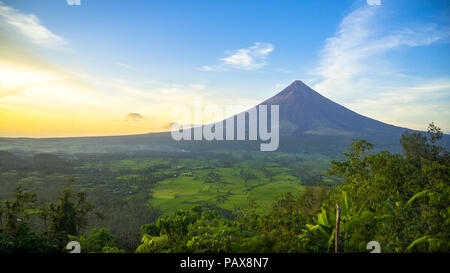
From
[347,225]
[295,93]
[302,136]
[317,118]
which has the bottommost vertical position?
[347,225]

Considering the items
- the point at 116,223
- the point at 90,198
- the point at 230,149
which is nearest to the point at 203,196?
the point at 116,223

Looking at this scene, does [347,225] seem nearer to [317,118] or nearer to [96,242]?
[96,242]

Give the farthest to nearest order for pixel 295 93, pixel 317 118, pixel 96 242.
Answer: pixel 295 93 → pixel 317 118 → pixel 96 242

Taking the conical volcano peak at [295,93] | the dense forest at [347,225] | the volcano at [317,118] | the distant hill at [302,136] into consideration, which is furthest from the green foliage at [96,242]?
the conical volcano peak at [295,93]

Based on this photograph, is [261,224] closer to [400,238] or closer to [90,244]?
[400,238]

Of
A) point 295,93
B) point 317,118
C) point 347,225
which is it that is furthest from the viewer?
point 295,93

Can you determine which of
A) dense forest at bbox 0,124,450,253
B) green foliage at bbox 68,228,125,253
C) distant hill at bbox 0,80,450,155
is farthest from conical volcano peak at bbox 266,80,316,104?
green foliage at bbox 68,228,125,253

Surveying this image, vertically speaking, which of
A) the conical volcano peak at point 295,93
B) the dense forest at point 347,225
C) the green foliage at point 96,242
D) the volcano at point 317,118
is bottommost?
the green foliage at point 96,242

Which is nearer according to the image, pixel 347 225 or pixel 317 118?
pixel 347 225

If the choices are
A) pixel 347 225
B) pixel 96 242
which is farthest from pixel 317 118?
pixel 96 242

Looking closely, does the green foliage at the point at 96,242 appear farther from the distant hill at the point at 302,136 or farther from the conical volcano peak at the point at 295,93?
the conical volcano peak at the point at 295,93

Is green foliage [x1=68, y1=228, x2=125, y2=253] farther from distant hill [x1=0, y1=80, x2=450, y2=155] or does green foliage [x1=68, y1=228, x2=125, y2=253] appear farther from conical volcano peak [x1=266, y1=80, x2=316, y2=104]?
conical volcano peak [x1=266, y1=80, x2=316, y2=104]
